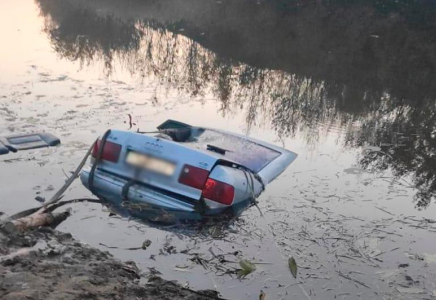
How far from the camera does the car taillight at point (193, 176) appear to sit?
474 centimetres

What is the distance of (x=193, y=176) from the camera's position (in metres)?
4.77

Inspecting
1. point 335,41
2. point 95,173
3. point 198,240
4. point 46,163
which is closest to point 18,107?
point 46,163

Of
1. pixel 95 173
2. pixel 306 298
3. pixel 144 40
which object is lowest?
pixel 306 298

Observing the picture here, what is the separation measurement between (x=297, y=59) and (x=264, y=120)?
527cm

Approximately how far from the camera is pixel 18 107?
795cm

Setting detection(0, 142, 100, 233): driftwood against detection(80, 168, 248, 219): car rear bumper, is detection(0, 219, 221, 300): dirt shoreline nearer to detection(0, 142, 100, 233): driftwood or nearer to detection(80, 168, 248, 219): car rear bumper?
detection(0, 142, 100, 233): driftwood

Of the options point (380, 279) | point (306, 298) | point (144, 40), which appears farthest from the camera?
point (144, 40)

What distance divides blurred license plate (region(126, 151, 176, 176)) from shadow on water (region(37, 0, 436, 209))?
290cm

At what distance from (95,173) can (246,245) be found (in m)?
1.76

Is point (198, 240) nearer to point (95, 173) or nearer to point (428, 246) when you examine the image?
point (95, 173)

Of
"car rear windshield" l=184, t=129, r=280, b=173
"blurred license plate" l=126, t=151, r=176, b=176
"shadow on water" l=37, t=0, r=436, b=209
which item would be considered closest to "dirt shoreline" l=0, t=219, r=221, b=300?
"blurred license plate" l=126, t=151, r=176, b=176

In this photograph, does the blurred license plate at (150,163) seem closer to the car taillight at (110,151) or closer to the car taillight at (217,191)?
the car taillight at (110,151)

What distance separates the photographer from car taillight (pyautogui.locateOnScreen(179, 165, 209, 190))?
4.74 m

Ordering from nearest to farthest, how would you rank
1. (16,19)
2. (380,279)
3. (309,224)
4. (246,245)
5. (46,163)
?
(380,279) → (246,245) → (309,224) → (46,163) → (16,19)
